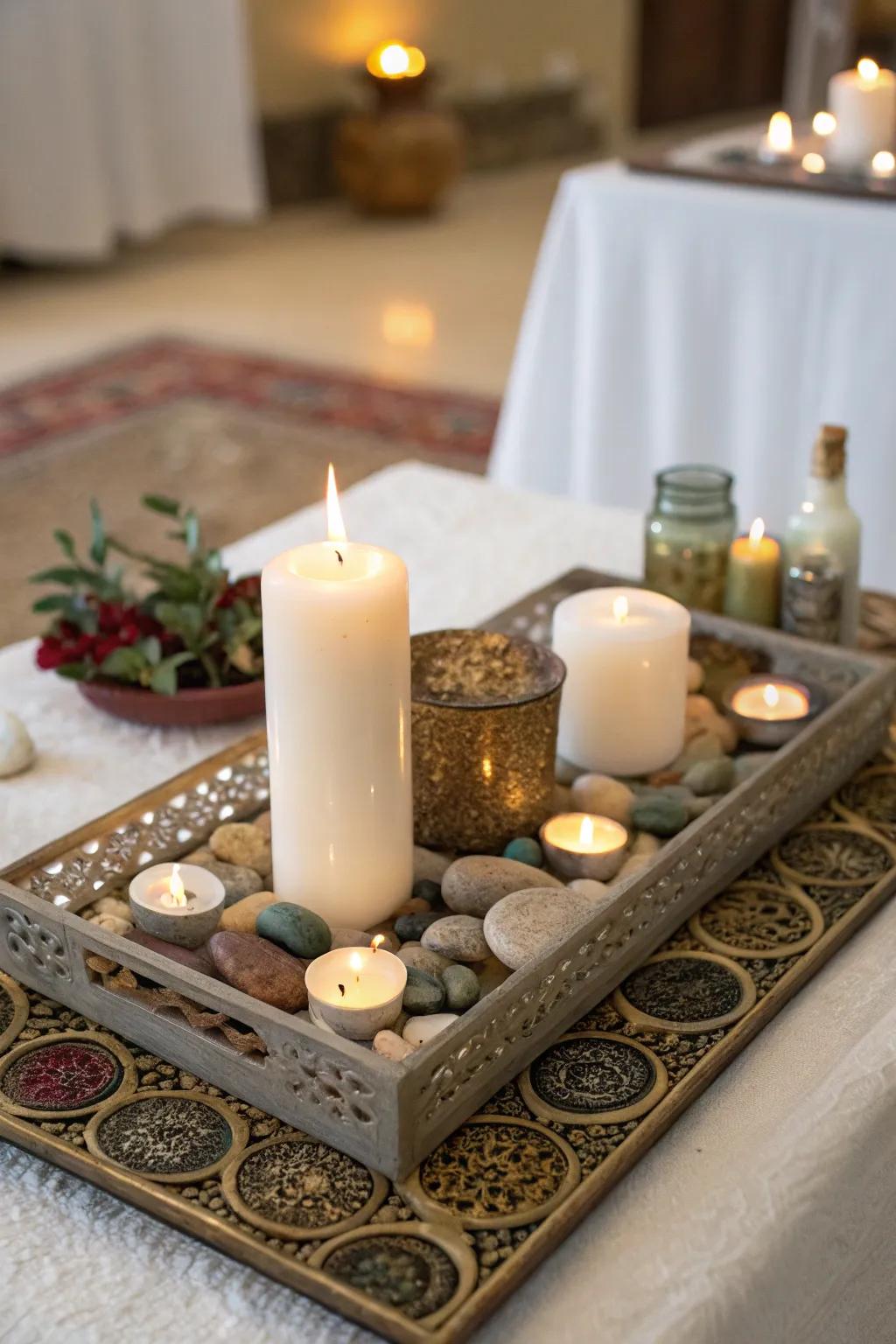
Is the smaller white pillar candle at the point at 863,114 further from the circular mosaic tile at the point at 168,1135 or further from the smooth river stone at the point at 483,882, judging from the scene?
the circular mosaic tile at the point at 168,1135

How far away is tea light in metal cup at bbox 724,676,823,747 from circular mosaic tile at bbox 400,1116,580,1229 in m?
0.32

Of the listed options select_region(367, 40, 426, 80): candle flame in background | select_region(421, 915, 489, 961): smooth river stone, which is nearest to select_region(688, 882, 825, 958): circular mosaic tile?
select_region(421, 915, 489, 961): smooth river stone

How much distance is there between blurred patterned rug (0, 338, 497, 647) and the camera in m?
2.63

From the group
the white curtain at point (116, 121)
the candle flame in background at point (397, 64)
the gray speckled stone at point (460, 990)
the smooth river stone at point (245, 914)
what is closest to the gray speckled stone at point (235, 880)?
the smooth river stone at point (245, 914)

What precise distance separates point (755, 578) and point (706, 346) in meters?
1.10

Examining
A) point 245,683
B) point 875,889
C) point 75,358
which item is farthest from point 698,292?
point 75,358

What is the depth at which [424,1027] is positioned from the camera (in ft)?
1.94

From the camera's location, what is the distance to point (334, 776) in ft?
2.09

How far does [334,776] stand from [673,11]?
19.4 ft

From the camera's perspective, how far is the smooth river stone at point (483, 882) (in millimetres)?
677

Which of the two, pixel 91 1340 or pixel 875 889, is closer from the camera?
pixel 91 1340

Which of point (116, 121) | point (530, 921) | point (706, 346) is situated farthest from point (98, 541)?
point (116, 121)

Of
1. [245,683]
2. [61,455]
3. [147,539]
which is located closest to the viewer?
[245,683]

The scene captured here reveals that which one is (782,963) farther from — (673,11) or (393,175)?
(673,11)
